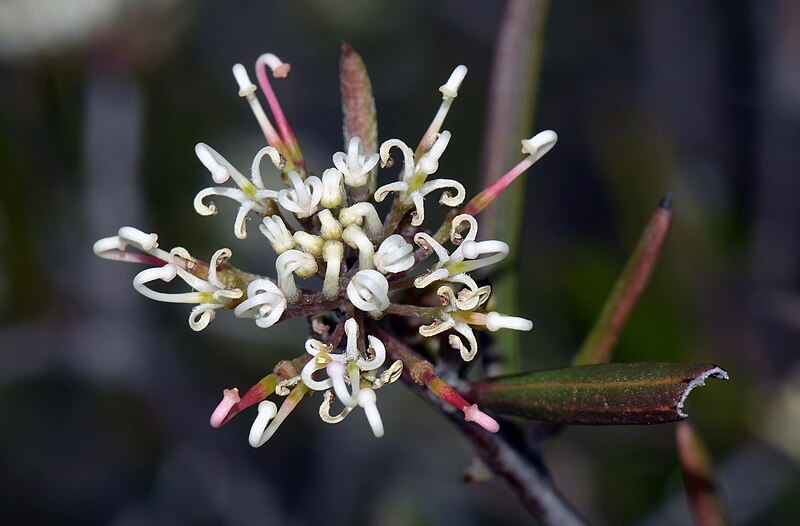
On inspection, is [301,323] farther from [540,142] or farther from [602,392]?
[602,392]

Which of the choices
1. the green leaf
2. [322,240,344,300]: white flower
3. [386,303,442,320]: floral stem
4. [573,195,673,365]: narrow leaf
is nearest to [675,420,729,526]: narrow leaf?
[573,195,673,365]: narrow leaf

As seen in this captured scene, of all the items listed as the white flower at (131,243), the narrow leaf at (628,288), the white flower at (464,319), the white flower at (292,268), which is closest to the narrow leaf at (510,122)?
the narrow leaf at (628,288)

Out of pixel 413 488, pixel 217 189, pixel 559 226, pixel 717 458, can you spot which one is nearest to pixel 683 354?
pixel 717 458

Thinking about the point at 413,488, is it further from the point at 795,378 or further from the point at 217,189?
the point at 217,189

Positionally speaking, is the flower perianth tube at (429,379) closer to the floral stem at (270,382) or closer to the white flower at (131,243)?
the floral stem at (270,382)

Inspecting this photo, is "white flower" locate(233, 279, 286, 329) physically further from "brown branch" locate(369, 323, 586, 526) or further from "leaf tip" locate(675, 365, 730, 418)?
"leaf tip" locate(675, 365, 730, 418)

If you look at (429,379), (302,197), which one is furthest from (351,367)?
(302,197)
